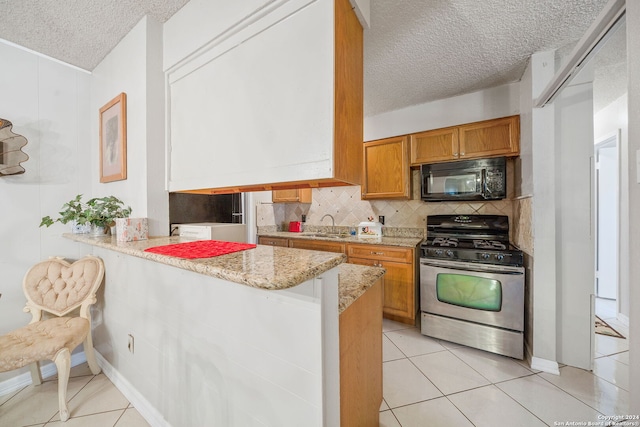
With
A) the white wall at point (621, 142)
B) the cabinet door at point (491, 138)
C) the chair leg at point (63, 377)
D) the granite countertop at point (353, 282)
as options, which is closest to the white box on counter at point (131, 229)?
the chair leg at point (63, 377)

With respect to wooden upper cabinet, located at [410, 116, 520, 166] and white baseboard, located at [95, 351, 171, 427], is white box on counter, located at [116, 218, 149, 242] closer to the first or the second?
white baseboard, located at [95, 351, 171, 427]

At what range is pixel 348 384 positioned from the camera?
991 mm

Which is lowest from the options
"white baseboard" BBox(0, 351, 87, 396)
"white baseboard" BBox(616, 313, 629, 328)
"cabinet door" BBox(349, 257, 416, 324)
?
"white baseboard" BBox(0, 351, 87, 396)

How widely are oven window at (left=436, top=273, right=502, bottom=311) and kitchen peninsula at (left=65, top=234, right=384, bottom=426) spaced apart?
4.22 feet

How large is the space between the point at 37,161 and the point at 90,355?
5.30 ft

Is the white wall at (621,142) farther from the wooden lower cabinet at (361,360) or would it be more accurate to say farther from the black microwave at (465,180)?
the wooden lower cabinet at (361,360)

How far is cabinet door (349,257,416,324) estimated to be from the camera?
2633mm

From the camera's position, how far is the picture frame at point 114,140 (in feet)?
5.88

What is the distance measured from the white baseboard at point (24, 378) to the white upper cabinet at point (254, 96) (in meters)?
1.84

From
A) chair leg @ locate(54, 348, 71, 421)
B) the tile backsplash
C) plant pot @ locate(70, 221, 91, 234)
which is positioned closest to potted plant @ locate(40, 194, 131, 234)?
plant pot @ locate(70, 221, 91, 234)

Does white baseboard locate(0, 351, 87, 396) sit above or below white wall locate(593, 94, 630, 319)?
below

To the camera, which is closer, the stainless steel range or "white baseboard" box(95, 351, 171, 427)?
"white baseboard" box(95, 351, 171, 427)

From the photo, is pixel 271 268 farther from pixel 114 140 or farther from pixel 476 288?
pixel 476 288

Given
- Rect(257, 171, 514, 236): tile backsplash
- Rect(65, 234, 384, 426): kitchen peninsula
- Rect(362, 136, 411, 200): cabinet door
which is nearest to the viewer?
Rect(65, 234, 384, 426): kitchen peninsula
